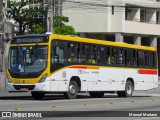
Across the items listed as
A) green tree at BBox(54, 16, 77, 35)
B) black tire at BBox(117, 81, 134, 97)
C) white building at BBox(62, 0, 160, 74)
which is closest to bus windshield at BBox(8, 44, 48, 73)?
black tire at BBox(117, 81, 134, 97)

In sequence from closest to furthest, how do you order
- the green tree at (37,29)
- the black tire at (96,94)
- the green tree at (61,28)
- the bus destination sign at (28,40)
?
1. the bus destination sign at (28,40)
2. the black tire at (96,94)
3. the green tree at (61,28)
4. the green tree at (37,29)

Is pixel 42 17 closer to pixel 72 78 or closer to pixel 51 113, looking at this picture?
pixel 72 78

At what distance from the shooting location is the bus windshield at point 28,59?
84.5 feet

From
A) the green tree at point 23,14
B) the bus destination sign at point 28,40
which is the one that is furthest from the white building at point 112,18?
the bus destination sign at point 28,40

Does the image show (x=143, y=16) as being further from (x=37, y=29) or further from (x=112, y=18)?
(x=37, y=29)

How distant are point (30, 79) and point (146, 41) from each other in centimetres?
4957

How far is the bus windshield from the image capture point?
25.8 meters

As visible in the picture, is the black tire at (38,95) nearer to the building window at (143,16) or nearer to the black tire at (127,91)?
the black tire at (127,91)

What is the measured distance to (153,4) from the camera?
69.4 metres

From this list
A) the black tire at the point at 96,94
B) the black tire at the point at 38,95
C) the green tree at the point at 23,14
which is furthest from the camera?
the green tree at the point at 23,14

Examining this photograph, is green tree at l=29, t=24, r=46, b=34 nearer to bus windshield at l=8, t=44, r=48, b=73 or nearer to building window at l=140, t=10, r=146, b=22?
building window at l=140, t=10, r=146, b=22

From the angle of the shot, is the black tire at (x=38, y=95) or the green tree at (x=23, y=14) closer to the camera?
the black tire at (x=38, y=95)

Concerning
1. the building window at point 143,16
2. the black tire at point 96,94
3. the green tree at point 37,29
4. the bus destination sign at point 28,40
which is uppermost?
the building window at point 143,16

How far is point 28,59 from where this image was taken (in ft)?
85.4
